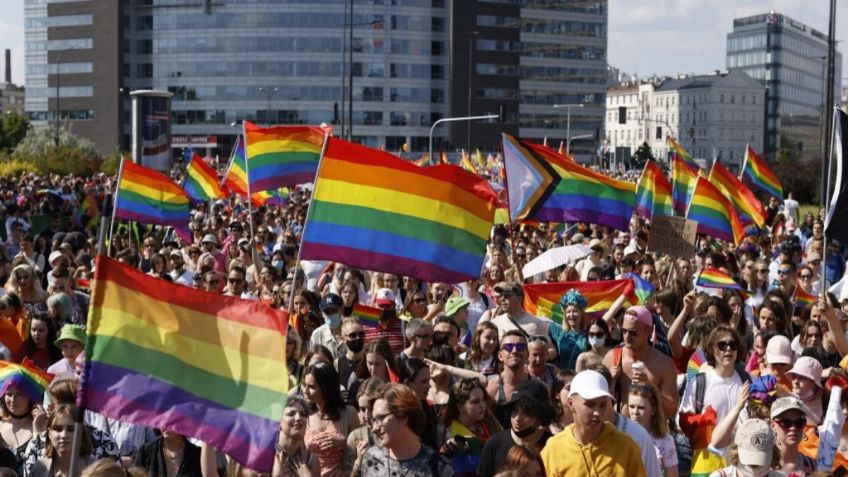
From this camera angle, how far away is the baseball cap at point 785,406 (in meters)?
6.58

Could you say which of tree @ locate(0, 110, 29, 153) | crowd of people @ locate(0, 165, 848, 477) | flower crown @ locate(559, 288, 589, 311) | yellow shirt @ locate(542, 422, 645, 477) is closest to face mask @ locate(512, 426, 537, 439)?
crowd of people @ locate(0, 165, 848, 477)

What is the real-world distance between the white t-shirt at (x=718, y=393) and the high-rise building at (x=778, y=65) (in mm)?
165029

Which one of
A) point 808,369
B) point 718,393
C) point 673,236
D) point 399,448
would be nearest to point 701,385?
point 718,393

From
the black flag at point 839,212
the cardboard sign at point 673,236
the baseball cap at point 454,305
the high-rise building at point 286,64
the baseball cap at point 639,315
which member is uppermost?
the high-rise building at point 286,64

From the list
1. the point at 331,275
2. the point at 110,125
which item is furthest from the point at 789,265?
the point at 110,125

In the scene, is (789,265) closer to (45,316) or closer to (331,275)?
(331,275)

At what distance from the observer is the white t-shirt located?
813cm

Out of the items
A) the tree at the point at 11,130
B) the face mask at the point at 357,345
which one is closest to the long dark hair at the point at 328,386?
A: the face mask at the point at 357,345

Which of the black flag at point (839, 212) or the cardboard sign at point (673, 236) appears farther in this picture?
the cardboard sign at point (673, 236)

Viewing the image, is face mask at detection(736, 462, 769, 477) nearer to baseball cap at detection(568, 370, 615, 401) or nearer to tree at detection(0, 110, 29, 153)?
baseball cap at detection(568, 370, 615, 401)

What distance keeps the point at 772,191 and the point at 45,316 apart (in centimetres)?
1678

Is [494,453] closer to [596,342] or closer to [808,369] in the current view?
[808,369]

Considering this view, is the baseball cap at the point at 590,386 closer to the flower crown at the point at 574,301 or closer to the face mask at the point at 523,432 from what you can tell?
the face mask at the point at 523,432

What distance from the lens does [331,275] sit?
14.7 m
